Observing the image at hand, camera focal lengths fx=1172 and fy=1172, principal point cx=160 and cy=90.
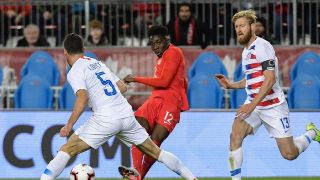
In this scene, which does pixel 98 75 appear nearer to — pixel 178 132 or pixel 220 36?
pixel 178 132

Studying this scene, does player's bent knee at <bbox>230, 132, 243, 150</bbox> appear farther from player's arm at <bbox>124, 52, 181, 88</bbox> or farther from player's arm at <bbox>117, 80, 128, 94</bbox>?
player's arm at <bbox>117, 80, 128, 94</bbox>

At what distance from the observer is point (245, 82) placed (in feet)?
43.6

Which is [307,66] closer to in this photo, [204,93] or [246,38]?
[204,93]

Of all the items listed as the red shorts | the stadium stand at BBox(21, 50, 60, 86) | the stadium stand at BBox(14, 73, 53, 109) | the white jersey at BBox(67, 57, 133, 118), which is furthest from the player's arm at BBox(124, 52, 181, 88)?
the stadium stand at BBox(21, 50, 60, 86)

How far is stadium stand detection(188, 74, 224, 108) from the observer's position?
59.0 ft

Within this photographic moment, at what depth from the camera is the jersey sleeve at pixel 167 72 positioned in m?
13.3

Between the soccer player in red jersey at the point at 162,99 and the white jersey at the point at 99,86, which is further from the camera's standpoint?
the soccer player in red jersey at the point at 162,99

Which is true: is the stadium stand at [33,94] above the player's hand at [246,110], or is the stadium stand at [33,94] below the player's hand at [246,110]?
below

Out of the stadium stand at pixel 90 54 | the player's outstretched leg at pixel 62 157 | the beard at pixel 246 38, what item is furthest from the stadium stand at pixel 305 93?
the player's outstretched leg at pixel 62 157

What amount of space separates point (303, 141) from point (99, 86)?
261cm

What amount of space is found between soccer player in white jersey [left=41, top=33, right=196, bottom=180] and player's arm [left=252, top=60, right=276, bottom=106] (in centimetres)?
126

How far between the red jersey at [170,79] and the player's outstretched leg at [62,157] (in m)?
1.45

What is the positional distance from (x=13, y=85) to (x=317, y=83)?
4.85m

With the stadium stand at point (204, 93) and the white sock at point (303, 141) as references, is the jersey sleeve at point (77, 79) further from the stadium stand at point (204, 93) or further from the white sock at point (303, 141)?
the stadium stand at point (204, 93)
